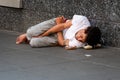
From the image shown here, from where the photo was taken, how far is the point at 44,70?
5.67m

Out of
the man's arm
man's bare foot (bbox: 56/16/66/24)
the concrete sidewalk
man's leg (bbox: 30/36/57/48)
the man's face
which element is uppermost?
man's bare foot (bbox: 56/16/66/24)

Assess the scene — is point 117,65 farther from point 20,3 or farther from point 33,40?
point 20,3

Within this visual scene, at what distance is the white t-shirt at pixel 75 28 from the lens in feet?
24.0

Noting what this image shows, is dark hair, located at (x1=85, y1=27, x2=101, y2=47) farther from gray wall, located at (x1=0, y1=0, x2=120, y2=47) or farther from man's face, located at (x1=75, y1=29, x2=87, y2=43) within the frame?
gray wall, located at (x1=0, y1=0, x2=120, y2=47)

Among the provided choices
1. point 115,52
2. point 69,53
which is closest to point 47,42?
point 69,53

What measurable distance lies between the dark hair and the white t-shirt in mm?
171

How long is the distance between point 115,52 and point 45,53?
4.00ft

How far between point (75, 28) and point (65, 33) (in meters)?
0.23

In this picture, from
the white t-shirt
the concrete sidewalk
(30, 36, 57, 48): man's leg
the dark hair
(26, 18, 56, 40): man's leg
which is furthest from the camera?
(26, 18, 56, 40): man's leg

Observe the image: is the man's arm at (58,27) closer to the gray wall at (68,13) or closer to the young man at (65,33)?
the young man at (65,33)

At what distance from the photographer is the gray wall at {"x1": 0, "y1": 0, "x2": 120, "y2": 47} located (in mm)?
7570

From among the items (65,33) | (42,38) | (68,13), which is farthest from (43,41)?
(68,13)

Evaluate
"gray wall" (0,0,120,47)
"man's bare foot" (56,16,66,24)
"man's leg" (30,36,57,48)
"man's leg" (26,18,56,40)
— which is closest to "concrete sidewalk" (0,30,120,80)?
"man's leg" (30,36,57,48)

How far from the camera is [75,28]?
24.4 ft
